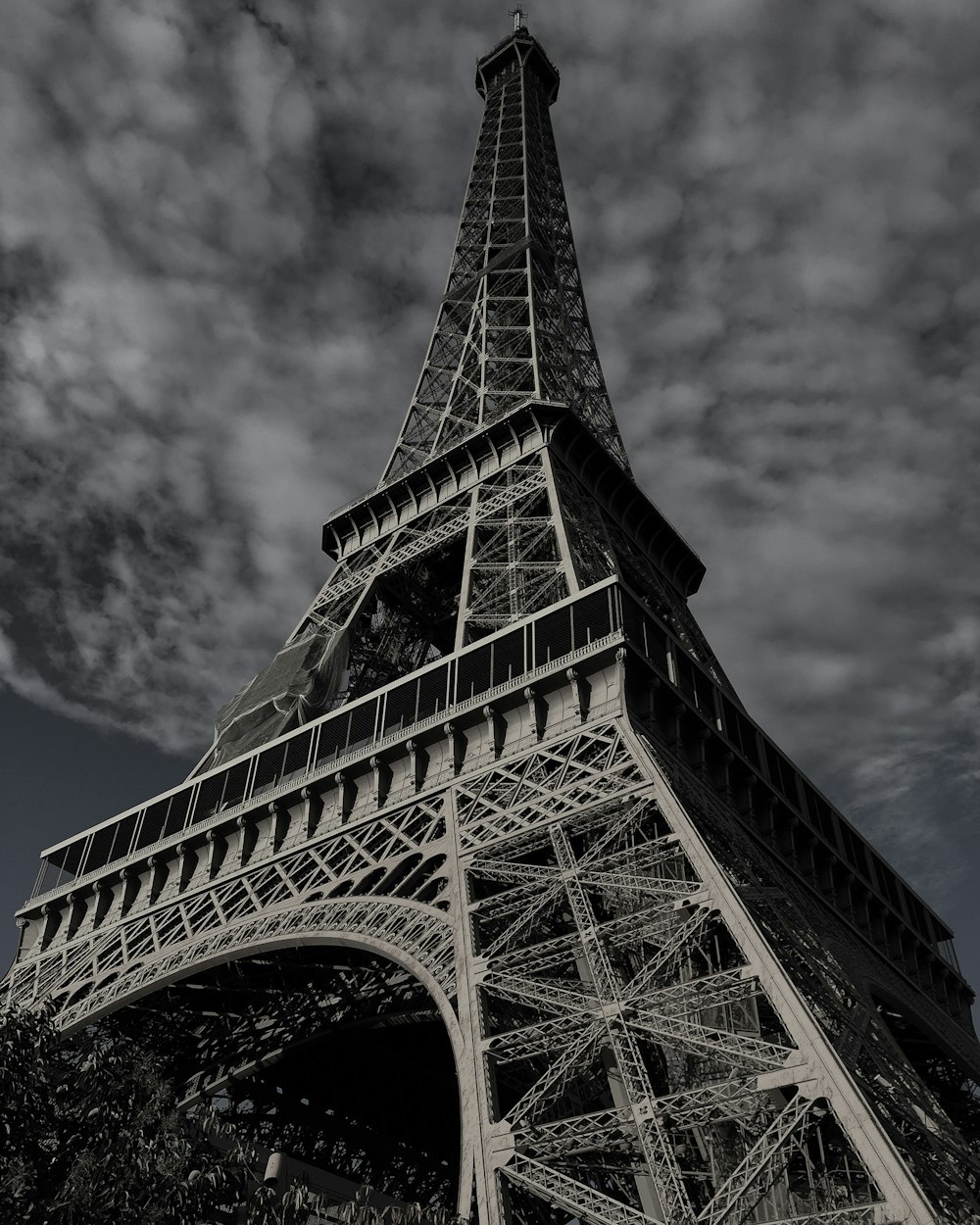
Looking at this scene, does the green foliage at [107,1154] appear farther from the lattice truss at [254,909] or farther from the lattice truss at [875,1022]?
the lattice truss at [875,1022]

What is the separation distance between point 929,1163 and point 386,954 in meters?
9.34

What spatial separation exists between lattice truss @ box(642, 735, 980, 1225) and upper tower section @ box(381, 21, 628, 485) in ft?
65.8

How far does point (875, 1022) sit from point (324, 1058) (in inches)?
754

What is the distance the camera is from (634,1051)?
1501 centimetres

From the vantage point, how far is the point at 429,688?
26797mm

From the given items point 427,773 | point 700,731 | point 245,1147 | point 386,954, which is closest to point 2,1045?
point 245,1147

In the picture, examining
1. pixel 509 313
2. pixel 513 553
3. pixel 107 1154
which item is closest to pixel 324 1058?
pixel 513 553

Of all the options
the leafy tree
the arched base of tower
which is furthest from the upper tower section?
the leafy tree

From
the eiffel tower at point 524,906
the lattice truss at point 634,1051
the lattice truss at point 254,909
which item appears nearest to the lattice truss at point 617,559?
the eiffel tower at point 524,906

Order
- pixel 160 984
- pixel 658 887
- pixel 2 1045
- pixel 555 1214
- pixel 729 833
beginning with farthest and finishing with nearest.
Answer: pixel 160 984, pixel 729 833, pixel 658 887, pixel 555 1214, pixel 2 1045

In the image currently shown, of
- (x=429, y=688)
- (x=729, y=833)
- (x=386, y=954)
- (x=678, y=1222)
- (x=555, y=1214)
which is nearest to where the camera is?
(x=678, y=1222)

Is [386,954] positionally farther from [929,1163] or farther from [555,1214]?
[929,1163]

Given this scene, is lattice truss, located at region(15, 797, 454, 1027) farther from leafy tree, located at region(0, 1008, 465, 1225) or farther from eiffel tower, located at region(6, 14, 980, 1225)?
leafy tree, located at region(0, 1008, 465, 1225)

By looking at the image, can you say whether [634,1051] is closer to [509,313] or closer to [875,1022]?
[875,1022]
